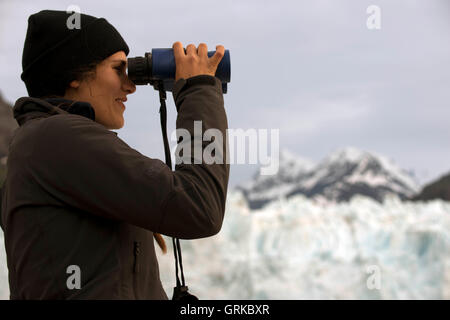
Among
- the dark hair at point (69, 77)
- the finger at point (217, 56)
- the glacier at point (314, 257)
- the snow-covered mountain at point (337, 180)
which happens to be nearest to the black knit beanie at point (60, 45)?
the dark hair at point (69, 77)

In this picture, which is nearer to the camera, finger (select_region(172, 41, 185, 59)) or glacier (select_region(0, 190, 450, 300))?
finger (select_region(172, 41, 185, 59))

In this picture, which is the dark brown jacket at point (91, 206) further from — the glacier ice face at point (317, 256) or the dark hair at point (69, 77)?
the glacier ice face at point (317, 256)

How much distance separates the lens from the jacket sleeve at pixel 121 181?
0.94 meters

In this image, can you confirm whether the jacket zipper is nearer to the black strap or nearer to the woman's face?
the black strap

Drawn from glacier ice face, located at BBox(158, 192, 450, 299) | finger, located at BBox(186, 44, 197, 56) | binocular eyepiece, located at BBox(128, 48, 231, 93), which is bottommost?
glacier ice face, located at BBox(158, 192, 450, 299)

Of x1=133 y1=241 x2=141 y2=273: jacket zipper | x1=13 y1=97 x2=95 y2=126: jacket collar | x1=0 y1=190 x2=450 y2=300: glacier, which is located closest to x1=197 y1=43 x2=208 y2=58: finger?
x1=13 y1=97 x2=95 y2=126: jacket collar

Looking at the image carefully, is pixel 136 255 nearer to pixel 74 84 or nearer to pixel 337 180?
pixel 74 84

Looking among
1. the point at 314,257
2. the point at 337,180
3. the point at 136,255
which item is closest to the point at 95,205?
the point at 136,255

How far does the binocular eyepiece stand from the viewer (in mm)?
1155

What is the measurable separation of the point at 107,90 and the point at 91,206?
304mm

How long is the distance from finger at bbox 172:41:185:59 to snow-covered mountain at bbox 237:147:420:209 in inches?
1539

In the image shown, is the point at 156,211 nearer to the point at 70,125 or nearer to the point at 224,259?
the point at 70,125

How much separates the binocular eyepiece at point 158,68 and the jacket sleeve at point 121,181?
0.22 meters

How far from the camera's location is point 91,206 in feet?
3.15
